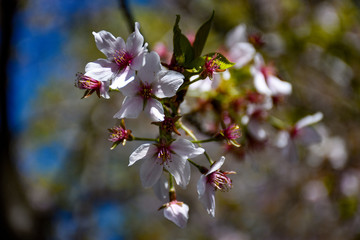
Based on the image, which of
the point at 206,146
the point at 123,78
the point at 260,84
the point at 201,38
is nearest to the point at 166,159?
the point at 123,78

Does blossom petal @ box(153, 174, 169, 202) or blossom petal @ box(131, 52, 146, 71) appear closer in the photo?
blossom petal @ box(131, 52, 146, 71)

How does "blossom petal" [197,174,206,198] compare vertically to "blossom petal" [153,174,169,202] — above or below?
above

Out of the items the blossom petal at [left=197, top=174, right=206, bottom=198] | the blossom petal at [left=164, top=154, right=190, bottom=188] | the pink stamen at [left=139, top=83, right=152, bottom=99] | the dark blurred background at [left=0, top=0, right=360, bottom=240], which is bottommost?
the dark blurred background at [left=0, top=0, right=360, bottom=240]

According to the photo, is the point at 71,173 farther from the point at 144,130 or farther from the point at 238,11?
the point at 238,11

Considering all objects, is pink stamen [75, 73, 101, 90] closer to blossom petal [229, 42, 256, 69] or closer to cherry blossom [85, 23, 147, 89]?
cherry blossom [85, 23, 147, 89]

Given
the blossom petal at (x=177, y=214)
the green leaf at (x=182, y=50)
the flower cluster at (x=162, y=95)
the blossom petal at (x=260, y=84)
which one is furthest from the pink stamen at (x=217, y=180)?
the blossom petal at (x=260, y=84)

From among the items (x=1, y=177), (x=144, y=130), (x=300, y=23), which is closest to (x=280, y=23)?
(x=300, y=23)

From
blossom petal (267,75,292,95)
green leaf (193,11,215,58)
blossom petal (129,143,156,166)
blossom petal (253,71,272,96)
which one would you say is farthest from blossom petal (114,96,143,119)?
blossom petal (267,75,292,95)
